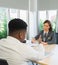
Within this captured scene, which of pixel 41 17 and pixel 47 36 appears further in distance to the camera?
pixel 41 17

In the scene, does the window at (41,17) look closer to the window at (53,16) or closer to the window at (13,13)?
the window at (53,16)

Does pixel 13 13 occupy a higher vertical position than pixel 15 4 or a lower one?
lower

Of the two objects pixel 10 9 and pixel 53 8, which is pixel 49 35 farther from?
pixel 10 9

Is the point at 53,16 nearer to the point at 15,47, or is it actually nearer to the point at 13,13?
the point at 13,13

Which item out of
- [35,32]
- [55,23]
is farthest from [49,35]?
[35,32]

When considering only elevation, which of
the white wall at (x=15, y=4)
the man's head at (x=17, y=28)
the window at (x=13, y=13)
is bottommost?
the man's head at (x=17, y=28)

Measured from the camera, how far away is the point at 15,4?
16.2 ft

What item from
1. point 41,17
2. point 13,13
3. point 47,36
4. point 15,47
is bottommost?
point 47,36

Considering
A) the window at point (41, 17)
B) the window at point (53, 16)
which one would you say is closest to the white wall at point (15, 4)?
the window at point (41, 17)

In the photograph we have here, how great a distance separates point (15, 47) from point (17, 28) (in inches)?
7.7

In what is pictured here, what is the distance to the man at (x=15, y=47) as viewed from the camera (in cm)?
151

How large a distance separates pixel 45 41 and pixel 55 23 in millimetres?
1339

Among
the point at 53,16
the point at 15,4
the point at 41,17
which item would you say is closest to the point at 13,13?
the point at 15,4

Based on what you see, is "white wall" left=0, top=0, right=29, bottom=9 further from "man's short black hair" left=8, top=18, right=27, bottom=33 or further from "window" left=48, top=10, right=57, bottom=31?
"man's short black hair" left=8, top=18, right=27, bottom=33
